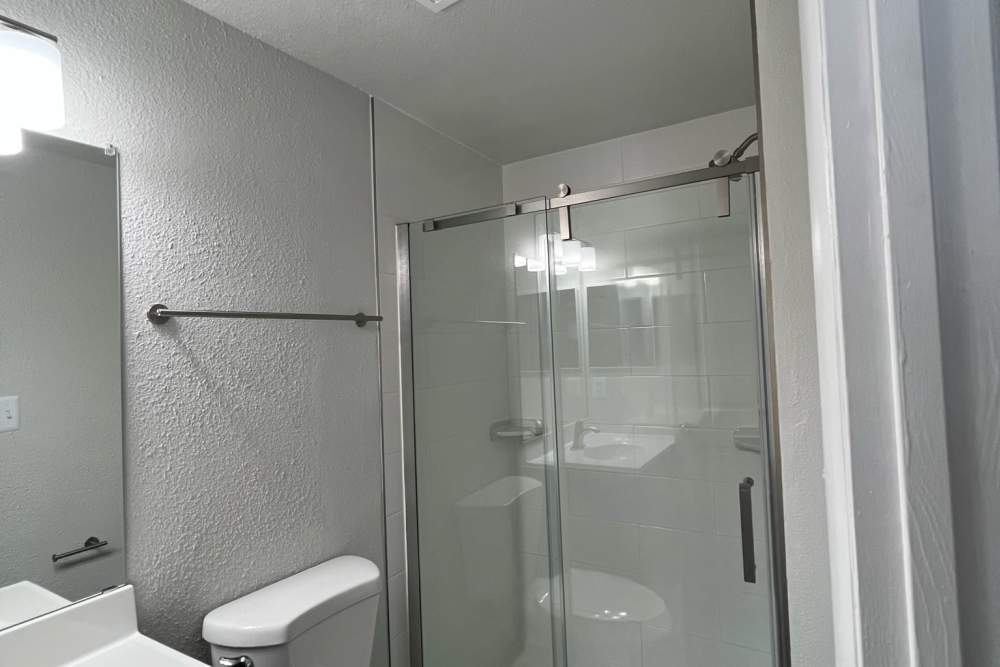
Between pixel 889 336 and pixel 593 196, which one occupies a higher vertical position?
pixel 593 196

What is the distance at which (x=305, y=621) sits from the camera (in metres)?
1.27

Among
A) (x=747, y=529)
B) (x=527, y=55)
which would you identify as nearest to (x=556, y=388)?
(x=747, y=529)

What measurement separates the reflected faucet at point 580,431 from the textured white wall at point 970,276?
1.49 m

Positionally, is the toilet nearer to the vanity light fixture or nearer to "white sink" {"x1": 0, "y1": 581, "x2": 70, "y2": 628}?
"white sink" {"x1": 0, "y1": 581, "x2": 70, "y2": 628}

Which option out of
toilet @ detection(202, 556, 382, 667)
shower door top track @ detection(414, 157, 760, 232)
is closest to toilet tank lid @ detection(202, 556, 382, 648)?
toilet @ detection(202, 556, 382, 667)

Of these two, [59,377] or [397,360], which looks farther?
[397,360]

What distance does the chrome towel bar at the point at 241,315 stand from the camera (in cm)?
121

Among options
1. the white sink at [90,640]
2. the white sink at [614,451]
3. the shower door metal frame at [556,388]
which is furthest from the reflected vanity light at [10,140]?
the white sink at [614,451]

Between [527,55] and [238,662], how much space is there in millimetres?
1759

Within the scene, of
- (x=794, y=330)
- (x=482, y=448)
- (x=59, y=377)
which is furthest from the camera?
(x=482, y=448)

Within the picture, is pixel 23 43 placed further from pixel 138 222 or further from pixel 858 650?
pixel 858 650

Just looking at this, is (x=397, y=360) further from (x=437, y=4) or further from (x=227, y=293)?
(x=437, y=4)

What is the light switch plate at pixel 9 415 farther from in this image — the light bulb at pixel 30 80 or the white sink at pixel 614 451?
the white sink at pixel 614 451

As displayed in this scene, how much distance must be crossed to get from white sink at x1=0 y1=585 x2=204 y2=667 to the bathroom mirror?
24mm
